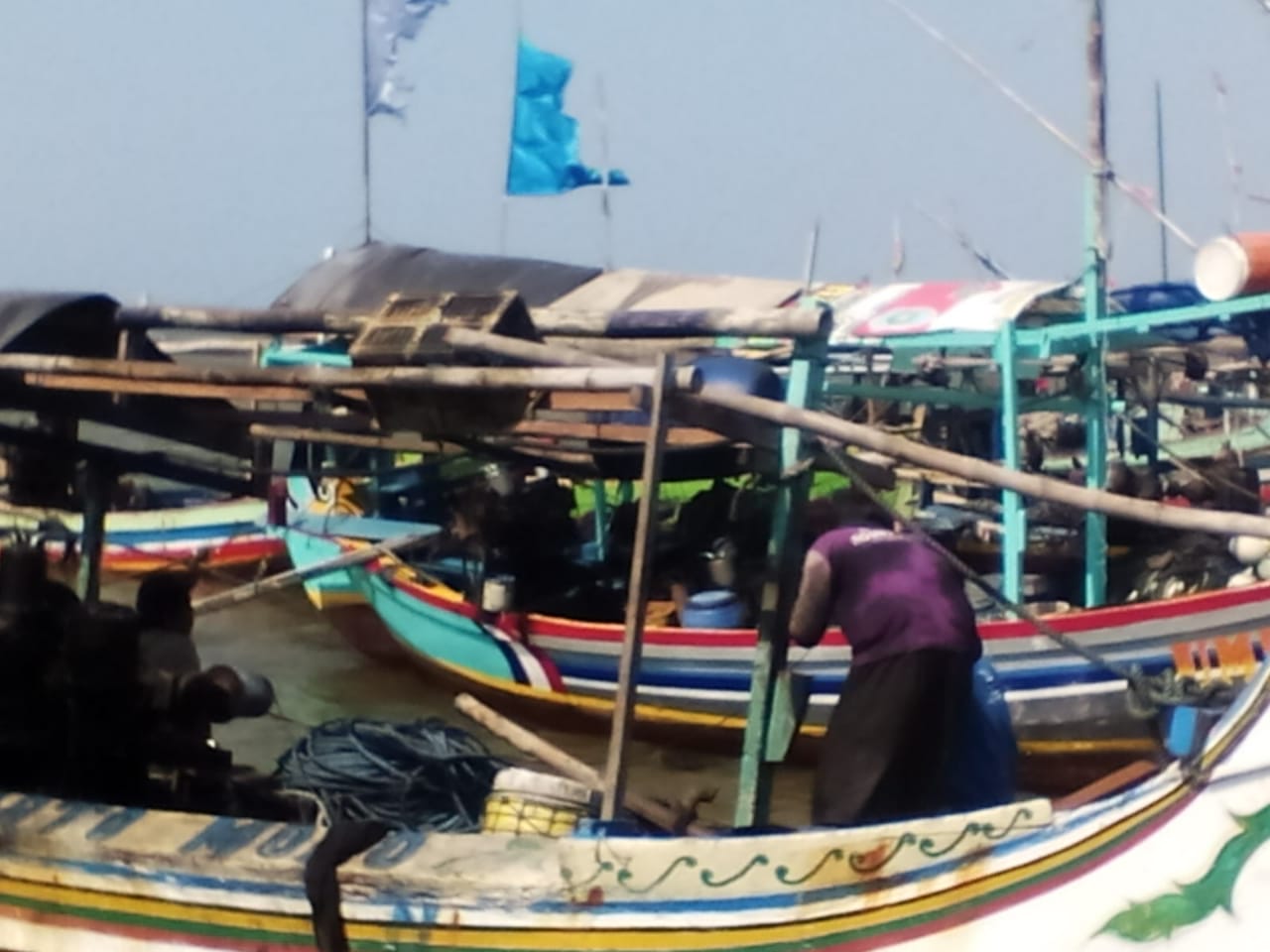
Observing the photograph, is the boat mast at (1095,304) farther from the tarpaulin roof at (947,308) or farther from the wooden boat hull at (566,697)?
the wooden boat hull at (566,697)

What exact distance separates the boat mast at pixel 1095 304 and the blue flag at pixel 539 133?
6156 mm

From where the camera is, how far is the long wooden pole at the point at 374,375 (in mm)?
4301

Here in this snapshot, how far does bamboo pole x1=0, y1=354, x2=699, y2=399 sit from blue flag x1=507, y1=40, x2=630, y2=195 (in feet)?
35.5

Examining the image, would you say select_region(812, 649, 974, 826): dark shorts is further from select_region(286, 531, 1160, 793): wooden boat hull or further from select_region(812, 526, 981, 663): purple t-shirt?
select_region(286, 531, 1160, 793): wooden boat hull

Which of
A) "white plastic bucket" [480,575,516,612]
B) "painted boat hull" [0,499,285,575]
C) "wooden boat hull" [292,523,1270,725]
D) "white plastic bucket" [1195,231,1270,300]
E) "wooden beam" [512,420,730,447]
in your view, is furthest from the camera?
"painted boat hull" [0,499,285,575]

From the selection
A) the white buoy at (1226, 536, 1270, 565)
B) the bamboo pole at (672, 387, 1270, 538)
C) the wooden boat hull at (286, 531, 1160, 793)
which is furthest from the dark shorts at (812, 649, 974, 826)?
the white buoy at (1226, 536, 1270, 565)

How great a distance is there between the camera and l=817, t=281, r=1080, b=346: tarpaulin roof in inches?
375

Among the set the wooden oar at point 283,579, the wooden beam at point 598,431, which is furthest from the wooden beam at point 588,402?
the wooden oar at point 283,579

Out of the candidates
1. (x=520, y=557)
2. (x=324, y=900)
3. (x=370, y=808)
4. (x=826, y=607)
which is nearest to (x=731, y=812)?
(x=520, y=557)

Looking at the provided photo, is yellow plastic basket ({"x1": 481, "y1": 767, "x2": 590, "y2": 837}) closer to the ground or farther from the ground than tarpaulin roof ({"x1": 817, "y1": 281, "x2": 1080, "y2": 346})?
closer to the ground

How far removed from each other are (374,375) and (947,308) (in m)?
5.83

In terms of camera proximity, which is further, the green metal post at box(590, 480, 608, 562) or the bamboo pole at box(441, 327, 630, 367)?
the green metal post at box(590, 480, 608, 562)

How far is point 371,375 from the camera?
469cm

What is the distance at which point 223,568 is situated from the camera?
54.0ft
